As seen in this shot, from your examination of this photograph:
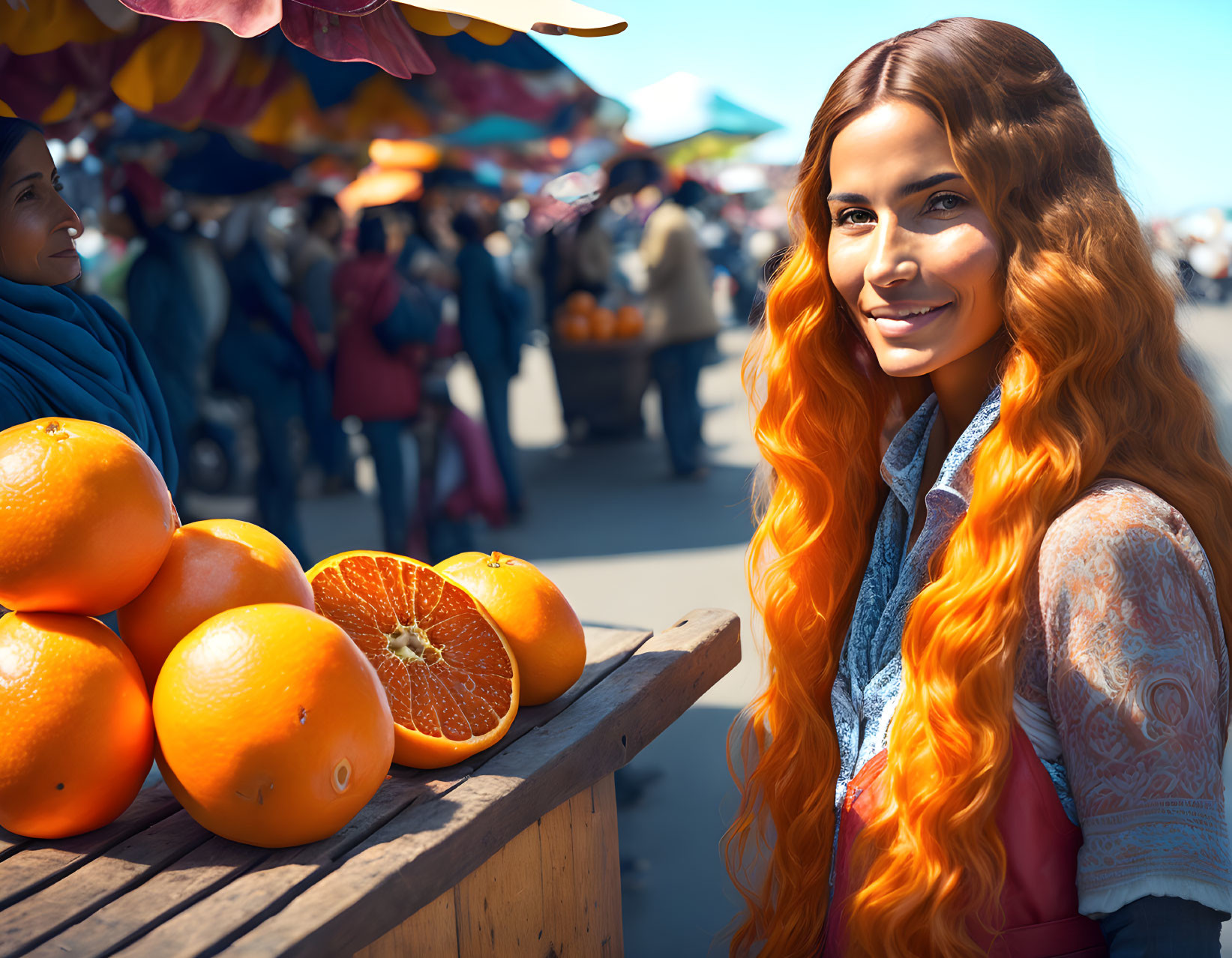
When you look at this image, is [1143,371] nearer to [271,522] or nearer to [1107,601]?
[1107,601]

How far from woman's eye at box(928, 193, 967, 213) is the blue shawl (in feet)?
4.49

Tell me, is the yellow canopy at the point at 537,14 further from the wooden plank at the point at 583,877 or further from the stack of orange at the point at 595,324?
the stack of orange at the point at 595,324

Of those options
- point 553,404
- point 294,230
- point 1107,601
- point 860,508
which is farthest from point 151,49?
point 553,404

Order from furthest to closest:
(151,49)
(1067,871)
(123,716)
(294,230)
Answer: (294,230), (151,49), (1067,871), (123,716)

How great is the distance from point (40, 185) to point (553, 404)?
11577 mm

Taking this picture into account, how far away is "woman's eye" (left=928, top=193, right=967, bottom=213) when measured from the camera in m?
1.25

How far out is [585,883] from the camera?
5.20ft

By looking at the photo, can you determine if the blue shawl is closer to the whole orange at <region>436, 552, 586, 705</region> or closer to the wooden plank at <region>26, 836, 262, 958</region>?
the whole orange at <region>436, 552, 586, 705</region>

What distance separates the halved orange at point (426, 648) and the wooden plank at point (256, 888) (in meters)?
0.04

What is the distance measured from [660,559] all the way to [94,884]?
5315mm

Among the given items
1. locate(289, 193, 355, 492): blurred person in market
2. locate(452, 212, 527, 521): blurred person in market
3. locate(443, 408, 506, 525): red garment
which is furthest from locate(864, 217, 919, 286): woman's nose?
locate(289, 193, 355, 492): blurred person in market

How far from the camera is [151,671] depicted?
115cm

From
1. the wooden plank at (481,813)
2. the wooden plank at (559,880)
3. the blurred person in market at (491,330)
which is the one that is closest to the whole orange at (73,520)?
the wooden plank at (481,813)

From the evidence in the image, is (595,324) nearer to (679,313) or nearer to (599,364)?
(599,364)
